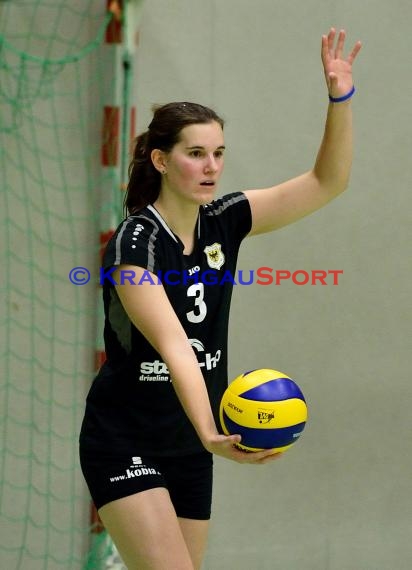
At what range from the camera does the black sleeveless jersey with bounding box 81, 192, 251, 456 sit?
257 cm

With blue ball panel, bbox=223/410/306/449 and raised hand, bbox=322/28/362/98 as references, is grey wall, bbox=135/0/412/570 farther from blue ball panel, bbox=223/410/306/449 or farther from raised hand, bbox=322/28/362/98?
blue ball panel, bbox=223/410/306/449

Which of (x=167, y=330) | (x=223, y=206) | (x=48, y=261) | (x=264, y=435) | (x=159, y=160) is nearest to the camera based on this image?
(x=264, y=435)

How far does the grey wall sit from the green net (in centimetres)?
53

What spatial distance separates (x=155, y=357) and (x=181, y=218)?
0.42 metres

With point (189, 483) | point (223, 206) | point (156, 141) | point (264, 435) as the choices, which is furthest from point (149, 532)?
point (156, 141)

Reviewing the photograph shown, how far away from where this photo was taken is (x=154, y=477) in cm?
252

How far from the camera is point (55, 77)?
409 centimetres

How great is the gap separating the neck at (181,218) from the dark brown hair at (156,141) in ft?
0.30

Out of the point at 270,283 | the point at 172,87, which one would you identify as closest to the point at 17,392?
the point at 270,283

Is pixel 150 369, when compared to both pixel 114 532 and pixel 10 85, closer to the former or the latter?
pixel 114 532
